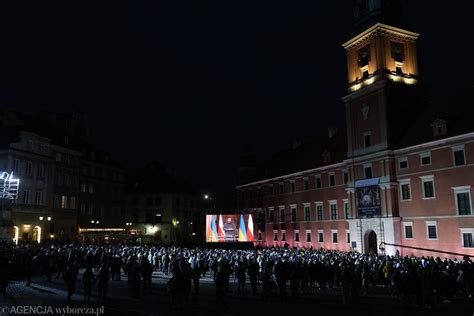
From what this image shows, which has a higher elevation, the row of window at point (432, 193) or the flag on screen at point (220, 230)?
the row of window at point (432, 193)

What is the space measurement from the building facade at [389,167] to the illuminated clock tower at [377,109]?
11cm

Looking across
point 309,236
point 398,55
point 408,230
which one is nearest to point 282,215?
point 309,236

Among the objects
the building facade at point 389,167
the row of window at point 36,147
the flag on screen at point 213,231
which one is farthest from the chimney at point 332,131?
the row of window at point 36,147

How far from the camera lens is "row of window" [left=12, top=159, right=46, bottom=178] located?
45.7m

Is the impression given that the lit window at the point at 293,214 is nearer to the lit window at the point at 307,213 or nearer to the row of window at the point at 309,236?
the row of window at the point at 309,236

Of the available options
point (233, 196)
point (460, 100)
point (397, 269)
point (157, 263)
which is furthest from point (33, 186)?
point (233, 196)

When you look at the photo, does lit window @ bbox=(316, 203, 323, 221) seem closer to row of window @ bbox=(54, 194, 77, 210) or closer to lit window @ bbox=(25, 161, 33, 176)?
row of window @ bbox=(54, 194, 77, 210)

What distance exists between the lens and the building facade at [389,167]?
3591cm

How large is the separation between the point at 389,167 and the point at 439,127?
620 centimetres

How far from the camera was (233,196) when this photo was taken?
115375 mm

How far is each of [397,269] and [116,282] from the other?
16.9 meters

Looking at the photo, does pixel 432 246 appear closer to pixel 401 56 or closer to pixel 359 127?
pixel 359 127

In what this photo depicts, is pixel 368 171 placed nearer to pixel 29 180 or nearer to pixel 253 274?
pixel 253 274

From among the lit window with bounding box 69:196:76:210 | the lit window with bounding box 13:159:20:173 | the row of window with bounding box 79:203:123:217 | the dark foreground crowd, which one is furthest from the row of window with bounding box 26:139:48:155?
the dark foreground crowd
